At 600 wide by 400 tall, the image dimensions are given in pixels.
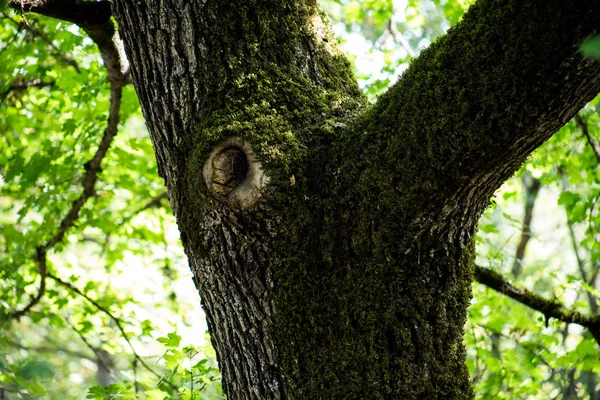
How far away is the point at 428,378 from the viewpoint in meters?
1.77

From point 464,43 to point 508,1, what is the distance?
0.52 ft

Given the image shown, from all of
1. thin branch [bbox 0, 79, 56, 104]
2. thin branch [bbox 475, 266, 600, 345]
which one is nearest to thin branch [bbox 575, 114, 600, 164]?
thin branch [bbox 475, 266, 600, 345]

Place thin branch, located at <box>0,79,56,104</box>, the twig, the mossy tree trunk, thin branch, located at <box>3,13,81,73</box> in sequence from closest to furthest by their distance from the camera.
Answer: the mossy tree trunk → the twig → thin branch, located at <box>3,13,81,73</box> → thin branch, located at <box>0,79,56,104</box>

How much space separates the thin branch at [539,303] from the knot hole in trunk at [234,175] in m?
1.84

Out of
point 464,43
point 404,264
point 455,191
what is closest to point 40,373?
point 404,264

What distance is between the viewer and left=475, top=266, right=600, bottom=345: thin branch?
306 centimetres

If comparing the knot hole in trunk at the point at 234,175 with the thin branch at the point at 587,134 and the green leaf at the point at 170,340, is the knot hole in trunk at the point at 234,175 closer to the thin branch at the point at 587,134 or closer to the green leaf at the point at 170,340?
the green leaf at the point at 170,340

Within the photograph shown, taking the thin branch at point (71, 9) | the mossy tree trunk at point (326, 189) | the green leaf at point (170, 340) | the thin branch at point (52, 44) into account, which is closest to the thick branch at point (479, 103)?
the mossy tree trunk at point (326, 189)

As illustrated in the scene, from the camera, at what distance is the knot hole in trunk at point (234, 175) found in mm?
1795

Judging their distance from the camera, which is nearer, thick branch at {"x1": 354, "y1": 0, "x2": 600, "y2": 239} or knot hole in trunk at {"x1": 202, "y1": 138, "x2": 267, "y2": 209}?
thick branch at {"x1": 354, "y1": 0, "x2": 600, "y2": 239}

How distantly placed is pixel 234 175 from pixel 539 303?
2.14 meters

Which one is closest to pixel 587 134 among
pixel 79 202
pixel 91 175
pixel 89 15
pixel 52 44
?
pixel 89 15

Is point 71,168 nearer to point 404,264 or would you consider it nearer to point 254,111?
point 254,111

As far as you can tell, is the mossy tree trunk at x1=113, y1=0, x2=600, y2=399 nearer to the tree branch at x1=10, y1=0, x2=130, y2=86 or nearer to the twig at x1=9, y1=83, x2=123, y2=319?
the tree branch at x1=10, y1=0, x2=130, y2=86
